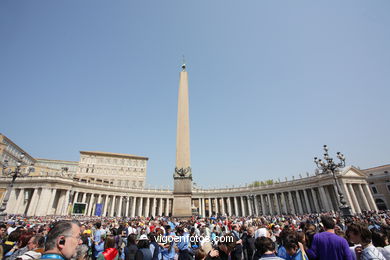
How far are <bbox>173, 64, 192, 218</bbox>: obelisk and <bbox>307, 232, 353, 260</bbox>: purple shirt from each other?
1166cm

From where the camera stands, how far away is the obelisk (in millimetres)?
14445

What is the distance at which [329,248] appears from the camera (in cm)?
335

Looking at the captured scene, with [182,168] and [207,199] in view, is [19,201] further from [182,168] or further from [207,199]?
[207,199]

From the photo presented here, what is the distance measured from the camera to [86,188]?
1735 inches

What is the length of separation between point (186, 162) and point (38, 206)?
38273 millimetres

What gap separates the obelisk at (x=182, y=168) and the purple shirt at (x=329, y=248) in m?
11.7

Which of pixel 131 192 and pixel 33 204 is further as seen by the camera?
pixel 131 192

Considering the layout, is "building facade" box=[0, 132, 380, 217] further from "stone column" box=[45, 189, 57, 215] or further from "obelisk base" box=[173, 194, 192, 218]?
"obelisk base" box=[173, 194, 192, 218]

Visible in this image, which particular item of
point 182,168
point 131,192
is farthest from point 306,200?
point 131,192

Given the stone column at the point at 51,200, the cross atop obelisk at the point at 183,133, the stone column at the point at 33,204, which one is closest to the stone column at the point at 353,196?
the cross atop obelisk at the point at 183,133

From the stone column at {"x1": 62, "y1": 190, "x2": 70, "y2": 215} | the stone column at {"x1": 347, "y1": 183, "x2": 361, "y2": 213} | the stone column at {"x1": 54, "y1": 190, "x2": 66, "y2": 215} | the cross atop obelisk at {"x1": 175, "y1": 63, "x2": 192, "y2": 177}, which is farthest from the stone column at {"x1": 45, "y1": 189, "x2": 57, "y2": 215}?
the stone column at {"x1": 347, "y1": 183, "x2": 361, "y2": 213}

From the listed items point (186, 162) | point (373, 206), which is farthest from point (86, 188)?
point (373, 206)

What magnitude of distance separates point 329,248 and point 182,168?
12.3 m

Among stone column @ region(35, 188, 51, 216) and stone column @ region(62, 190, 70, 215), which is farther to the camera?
stone column @ region(62, 190, 70, 215)
